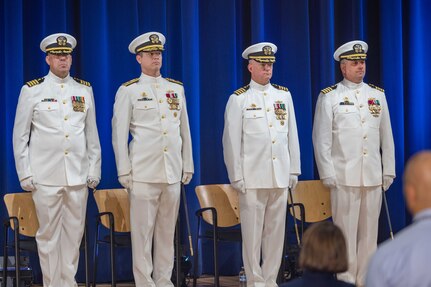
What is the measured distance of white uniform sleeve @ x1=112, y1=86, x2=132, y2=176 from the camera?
224 inches

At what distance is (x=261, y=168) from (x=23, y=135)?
1.76m

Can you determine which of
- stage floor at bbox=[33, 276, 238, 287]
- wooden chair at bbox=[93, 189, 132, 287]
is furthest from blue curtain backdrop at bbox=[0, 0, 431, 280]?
wooden chair at bbox=[93, 189, 132, 287]

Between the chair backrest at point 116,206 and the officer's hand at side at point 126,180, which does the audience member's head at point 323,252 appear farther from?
the chair backrest at point 116,206

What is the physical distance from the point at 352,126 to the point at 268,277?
1.41m

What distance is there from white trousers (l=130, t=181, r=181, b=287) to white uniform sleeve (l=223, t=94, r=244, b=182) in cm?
45

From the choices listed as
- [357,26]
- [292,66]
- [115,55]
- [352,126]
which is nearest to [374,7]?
[357,26]

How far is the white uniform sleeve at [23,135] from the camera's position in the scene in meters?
5.45

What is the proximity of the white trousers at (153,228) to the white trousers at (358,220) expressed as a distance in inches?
55.0

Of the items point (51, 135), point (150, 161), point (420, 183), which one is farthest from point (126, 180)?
point (420, 183)

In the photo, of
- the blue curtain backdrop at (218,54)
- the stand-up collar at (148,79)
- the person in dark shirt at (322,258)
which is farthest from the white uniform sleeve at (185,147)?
the person in dark shirt at (322,258)

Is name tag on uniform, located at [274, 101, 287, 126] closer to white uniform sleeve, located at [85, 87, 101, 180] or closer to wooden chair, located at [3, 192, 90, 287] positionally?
white uniform sleeve, located at [85, 87, 101, 180]

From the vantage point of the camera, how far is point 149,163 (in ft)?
18.9

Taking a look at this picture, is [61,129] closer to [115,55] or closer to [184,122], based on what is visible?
[184,122]

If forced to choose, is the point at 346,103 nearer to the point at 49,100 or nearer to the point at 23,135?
the point at 49,100
